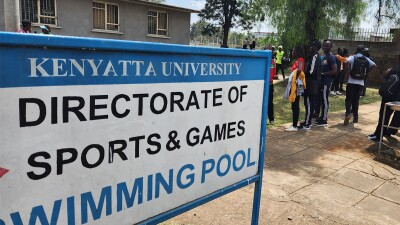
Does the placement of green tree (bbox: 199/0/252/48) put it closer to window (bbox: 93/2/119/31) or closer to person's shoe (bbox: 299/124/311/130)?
window (bbox: 93/2/119/31)

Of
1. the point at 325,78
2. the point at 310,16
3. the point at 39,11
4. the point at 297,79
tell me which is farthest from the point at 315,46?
the point at 39,11

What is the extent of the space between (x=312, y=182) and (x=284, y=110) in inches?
206

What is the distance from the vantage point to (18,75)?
113 centimetres

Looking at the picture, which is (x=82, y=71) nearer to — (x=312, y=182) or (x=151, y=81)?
(x=151, y=81)

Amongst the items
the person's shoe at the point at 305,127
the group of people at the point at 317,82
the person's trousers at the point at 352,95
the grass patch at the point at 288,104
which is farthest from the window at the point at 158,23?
the person's shoe at the point at 305,127

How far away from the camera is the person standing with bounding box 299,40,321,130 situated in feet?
21.7

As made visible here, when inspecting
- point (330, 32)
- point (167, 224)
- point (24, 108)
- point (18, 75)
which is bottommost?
point (167, 224)

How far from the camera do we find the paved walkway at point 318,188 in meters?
3.19

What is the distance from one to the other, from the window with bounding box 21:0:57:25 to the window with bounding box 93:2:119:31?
2.09 m

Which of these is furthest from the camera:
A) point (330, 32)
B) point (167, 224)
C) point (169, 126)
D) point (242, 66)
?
point (330, 32)

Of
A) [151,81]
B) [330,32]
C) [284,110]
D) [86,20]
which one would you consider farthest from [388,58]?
[151,81]

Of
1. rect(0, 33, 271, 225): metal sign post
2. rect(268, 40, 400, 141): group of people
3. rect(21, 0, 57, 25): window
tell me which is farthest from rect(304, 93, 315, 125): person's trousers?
rect(21, 0, 57, 25): window

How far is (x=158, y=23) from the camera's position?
65.0ft

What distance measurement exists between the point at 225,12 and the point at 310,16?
887 inches
